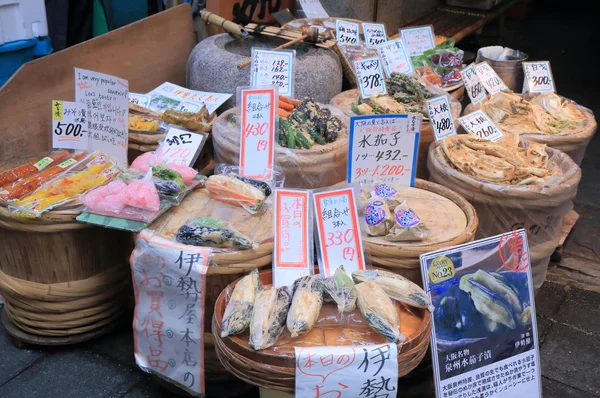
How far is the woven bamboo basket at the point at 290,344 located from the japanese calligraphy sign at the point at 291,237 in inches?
7.7

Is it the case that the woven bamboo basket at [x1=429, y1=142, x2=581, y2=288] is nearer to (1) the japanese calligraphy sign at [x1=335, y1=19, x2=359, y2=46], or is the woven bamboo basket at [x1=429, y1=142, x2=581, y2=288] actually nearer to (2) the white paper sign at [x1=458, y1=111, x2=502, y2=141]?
(2) the white paper sign at [x1=458, y1=111, x2=502, y2=141]

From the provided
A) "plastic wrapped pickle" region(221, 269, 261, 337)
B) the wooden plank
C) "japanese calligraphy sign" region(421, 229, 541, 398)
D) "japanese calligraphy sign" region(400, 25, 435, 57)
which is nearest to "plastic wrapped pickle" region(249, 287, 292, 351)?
"plastic wrapped pickle" region(221, 269, 261, 337)

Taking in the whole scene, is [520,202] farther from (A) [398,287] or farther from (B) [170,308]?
(B) [170,308]

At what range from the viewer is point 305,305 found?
6.78ft

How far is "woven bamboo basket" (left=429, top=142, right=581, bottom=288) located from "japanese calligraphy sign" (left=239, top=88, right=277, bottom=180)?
881 millimetres

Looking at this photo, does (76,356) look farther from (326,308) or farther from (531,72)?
(531,72)

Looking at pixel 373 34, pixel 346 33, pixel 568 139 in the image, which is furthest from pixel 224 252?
pixel 373 34

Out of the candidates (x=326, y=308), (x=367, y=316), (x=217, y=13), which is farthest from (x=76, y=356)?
(x=217, y=13)

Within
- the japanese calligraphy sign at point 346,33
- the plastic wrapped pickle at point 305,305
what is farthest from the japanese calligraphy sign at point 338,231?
the japanese calligraphy sign at point 346,33

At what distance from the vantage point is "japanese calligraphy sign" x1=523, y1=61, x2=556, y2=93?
423cm

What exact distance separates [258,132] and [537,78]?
2366mm

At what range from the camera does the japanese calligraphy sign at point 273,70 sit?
3.37 meters

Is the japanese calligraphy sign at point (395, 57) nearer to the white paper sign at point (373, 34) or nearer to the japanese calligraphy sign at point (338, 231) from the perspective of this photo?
the white paper sign at point (373, 34)

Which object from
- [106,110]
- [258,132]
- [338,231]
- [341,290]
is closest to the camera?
[341,290]
